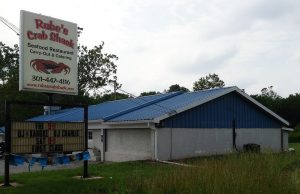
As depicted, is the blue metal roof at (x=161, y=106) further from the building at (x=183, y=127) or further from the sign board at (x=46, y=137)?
the sign board at (x=46, y=137)

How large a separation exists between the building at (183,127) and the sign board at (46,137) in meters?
7.05

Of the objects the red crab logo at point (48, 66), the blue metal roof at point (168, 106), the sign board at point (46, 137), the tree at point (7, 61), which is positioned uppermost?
the tree at point (7, 61)

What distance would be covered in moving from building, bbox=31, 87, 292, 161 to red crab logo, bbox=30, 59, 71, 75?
756cm

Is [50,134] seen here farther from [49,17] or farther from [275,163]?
[275,163]

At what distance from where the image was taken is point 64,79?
17594 mm

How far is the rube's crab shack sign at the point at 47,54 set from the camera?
16.2 meters

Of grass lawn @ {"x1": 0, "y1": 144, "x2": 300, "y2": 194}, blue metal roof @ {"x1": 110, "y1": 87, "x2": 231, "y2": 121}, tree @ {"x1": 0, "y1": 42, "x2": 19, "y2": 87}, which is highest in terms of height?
tree @ {"x1": 0, "y1": 42, "x2": 19, "y2": 87}

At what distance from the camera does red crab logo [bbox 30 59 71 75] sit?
16.5m

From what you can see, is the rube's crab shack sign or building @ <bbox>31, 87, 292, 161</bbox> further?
building @ <bbox>31, 87, 292, 161</bbox>

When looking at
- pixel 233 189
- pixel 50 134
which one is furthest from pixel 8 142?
pixel 233 189

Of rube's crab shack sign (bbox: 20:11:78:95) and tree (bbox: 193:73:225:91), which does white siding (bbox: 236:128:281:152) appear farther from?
tree (bbox: 193:73:225:91)

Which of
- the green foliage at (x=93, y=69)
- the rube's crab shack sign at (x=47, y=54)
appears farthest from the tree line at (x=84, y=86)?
the rube's crab shack sign at (x=47, y=54)

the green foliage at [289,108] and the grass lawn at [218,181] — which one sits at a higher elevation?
the green foliage at [289,108]

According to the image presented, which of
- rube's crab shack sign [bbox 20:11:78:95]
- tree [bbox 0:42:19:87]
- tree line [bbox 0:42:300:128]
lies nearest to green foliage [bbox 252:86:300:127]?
tree line [bbox 0:42:300:128]
